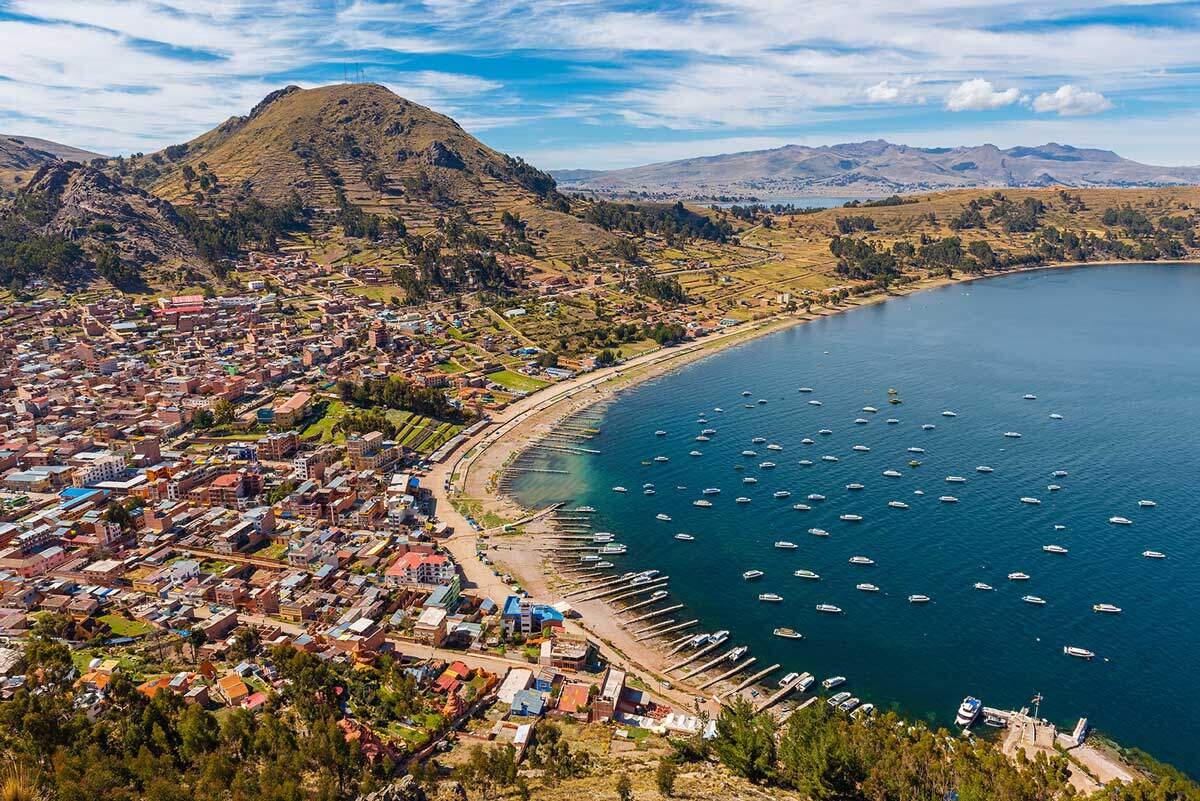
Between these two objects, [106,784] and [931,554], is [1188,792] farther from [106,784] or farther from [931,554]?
[106,784]

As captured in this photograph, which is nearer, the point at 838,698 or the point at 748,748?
the point at 748,748

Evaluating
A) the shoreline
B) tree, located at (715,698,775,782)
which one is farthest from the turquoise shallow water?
tree, located at (715,698,775,782)

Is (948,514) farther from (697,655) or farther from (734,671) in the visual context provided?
(697,655)

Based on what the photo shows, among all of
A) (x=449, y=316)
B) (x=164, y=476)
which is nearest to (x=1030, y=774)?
(x=164, y=476)

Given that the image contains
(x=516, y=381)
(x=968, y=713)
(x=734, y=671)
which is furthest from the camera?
(x=516, y=381)

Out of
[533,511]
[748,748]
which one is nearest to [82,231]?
[533,511]

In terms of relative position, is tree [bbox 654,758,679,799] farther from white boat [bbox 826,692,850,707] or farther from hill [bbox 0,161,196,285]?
hill [bbox 0,161,196,285]
